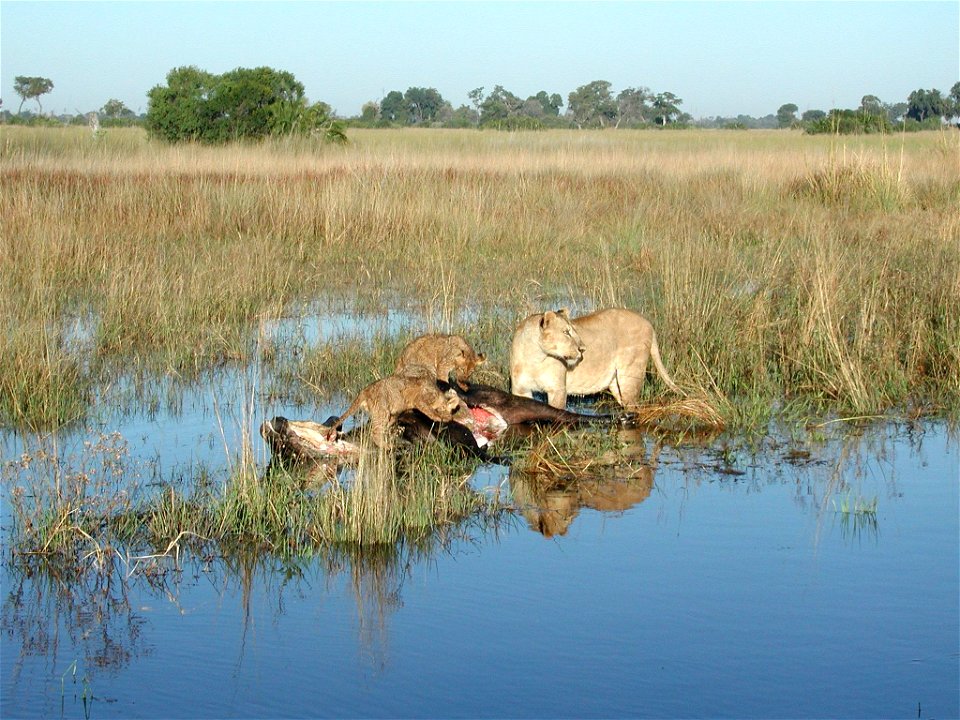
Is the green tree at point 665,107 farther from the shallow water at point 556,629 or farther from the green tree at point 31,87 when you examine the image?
the shallow water at point 556,629

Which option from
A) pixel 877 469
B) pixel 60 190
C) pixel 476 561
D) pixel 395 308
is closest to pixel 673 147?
pixel 60 190

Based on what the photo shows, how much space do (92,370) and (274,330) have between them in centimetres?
195

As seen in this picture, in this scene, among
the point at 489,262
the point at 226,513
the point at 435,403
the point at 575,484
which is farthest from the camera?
the point at 489,262

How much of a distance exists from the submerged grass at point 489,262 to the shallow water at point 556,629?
2.12 metres

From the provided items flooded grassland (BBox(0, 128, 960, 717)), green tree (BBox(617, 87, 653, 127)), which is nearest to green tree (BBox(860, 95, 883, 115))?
green tree (BBox(617, 87, 653, 127))

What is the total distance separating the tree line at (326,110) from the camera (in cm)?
2970

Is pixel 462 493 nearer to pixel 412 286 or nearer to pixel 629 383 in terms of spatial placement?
pixel 629 383

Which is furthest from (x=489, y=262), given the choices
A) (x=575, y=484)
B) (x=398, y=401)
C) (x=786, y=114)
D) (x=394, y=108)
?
(x=786, y=114)

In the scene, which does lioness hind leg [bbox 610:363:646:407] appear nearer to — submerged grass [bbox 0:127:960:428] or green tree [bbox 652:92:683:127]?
submerged grass [bbox 0:127:960:428]

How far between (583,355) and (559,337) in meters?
0.38

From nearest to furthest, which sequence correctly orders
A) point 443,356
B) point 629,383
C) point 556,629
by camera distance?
point 556,629, point 443,356, point 629,383

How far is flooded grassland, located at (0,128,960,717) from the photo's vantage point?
4621mm

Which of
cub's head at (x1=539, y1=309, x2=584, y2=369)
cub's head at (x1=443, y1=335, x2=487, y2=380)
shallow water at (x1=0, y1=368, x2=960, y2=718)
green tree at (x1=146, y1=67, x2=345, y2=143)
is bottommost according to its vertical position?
shallow water at (x1=0, y1=368, x2=960, y2=718)

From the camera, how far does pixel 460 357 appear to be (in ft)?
26.8
